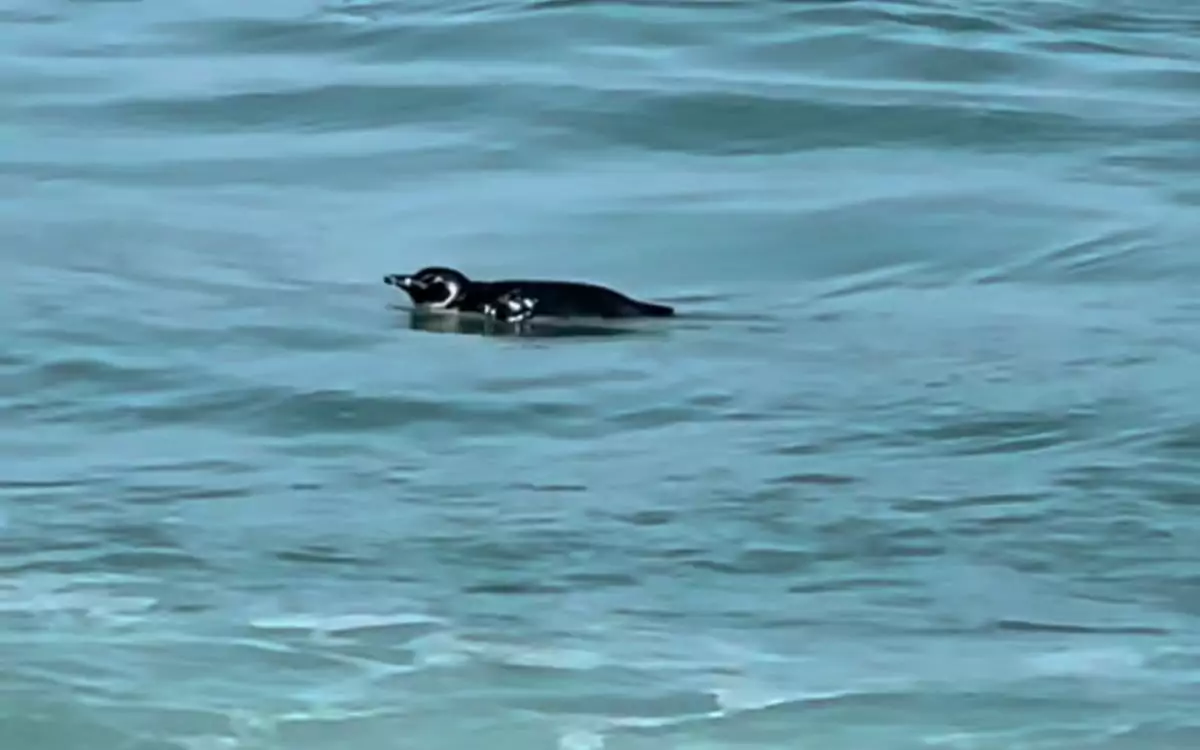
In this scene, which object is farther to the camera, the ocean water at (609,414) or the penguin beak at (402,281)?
the penguin beak at (402,281)

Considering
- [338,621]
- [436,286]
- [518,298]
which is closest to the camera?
[338,621]

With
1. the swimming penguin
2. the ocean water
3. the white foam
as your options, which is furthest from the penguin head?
the white foam

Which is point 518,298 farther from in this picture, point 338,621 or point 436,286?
point 338,621

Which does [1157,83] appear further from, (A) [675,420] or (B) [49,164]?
(A) [675,420]

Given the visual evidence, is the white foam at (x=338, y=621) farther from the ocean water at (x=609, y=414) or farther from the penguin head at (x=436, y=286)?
the penguin head at (x=436, y=286)

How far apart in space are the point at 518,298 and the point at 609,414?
5.50ft

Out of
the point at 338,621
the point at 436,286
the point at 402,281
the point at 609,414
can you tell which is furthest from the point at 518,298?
the point at 338,621

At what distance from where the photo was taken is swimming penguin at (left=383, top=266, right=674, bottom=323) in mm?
11906

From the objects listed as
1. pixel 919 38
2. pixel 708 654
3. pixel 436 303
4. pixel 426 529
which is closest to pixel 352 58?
pixel 919 38

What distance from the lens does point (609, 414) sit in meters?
10.4

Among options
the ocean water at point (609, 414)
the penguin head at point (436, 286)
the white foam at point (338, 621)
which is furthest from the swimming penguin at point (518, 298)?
the white foam at point (338, 621)

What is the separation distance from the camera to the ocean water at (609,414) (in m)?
7.49

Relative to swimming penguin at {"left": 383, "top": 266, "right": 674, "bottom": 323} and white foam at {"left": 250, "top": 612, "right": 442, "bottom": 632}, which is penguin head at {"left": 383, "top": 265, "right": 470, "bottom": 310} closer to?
swimming penguin at {"left": 383, "top": 266, "right": 674, "bottom": 323}

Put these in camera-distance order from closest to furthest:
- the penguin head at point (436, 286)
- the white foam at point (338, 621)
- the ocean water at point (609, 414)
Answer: the ocean water at point (609, 414) → the white foam at point (338, 621) → the penguin head at point (436, 286)
